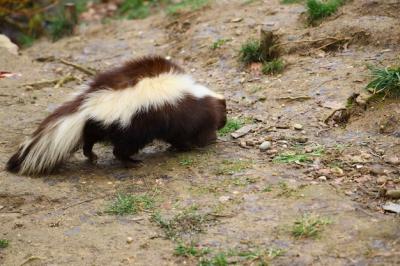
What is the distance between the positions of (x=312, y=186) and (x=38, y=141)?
2.13 meters

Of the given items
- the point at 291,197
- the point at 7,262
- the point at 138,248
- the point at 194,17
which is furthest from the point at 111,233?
the point at 194,17

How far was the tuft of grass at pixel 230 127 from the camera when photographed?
5.63m

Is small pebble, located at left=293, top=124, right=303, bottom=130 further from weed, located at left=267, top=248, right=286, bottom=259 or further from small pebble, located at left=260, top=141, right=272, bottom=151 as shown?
weed, located at left=267, top=248, right=286, bottom=259

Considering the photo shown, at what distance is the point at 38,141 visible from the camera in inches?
189

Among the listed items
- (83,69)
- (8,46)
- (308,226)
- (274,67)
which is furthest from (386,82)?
(8,46)

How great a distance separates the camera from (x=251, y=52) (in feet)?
22.8

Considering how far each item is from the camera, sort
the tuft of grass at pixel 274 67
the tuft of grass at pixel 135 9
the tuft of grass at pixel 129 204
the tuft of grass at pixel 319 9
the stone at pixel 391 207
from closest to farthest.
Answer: the stone at pixel 391 207 < the tuft of grass at pixel 129 204 < the tuft of grass at pixel 274 67 < the tuft of grass at pixel 319 9 < the tuft of grass at pixel 135 9

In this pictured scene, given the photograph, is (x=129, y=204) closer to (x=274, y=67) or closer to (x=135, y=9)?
(x=274, y=67)

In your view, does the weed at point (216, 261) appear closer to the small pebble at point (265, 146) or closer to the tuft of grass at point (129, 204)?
the tuft of grass at point (129, 204)

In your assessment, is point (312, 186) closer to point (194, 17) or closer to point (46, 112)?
point (46, 112)

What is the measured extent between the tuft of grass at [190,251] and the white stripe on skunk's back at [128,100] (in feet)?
4.38

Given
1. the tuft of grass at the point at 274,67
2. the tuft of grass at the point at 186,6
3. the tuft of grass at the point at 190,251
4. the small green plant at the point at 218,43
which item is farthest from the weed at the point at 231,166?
the tuft of grass at the point at 186,6

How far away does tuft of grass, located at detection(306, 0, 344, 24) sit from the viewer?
7.29 metres

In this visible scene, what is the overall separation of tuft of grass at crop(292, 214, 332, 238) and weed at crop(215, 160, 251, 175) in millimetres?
992
